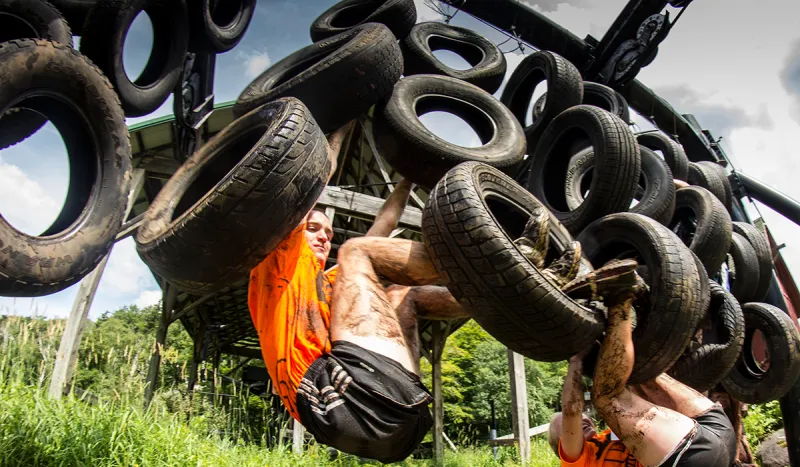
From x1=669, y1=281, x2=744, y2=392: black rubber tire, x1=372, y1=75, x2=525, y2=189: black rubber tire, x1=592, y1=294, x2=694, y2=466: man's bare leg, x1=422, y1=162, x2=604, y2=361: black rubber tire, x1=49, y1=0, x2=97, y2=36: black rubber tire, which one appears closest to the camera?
x1=422, y1=162, x2=604, y2=361: black rubber tire

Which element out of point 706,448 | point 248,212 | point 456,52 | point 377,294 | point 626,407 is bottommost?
point 706,448

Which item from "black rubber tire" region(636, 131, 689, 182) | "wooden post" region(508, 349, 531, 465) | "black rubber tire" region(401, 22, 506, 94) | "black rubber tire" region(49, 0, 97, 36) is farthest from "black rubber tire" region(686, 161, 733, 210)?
"black rubber tire" region(49, 0, 97, 36)

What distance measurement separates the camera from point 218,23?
4.25 metres

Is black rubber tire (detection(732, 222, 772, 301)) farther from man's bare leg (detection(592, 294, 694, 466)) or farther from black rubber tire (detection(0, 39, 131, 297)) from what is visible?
black rubber tire (detection(0, 39, 131, 297))

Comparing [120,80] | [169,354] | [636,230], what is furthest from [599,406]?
[169,354]

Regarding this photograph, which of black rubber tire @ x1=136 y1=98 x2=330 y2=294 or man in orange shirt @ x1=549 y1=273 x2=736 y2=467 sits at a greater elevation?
black rubber tire @ x1=136 y1=98 x2=330 y2=294

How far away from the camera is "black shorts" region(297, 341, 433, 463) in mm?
2135

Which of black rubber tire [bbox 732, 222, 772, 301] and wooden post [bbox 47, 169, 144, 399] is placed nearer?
wooden post [bbox 47, 169, 144, 399]

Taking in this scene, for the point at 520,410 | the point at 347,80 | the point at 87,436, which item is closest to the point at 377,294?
the point at 347,80

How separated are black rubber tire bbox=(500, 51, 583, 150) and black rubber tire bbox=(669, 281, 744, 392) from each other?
1.82m

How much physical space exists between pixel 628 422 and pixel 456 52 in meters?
3.80

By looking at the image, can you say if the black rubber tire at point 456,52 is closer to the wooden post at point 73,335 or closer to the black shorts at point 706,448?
the wooden post at point 73,335

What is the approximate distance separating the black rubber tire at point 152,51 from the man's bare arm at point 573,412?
2888mm

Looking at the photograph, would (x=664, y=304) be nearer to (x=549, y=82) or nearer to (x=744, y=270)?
(x=549, y=82)
